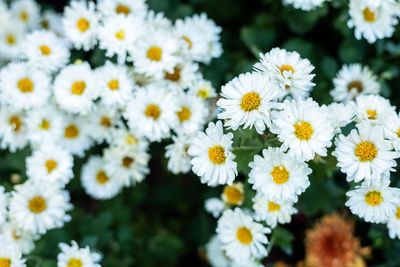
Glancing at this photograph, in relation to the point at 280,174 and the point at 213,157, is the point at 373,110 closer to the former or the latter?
the point at 280,174

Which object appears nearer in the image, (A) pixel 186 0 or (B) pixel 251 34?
(B) pixel 251 34

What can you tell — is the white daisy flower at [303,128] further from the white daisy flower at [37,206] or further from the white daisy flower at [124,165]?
the white daisy flower at [37,206]

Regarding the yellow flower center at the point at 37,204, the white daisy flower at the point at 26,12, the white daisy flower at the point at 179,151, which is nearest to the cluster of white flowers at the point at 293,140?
the white daisy flower at the point at 179,151

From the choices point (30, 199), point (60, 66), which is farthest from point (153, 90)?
point (30, 199)

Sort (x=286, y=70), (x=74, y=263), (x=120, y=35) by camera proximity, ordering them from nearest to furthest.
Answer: (x=286, y=70), (x=74, y=263), (x=120, y=35)

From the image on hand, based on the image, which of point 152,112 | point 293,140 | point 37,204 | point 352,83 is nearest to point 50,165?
point 37,204

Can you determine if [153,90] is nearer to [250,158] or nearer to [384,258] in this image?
[250,158]
